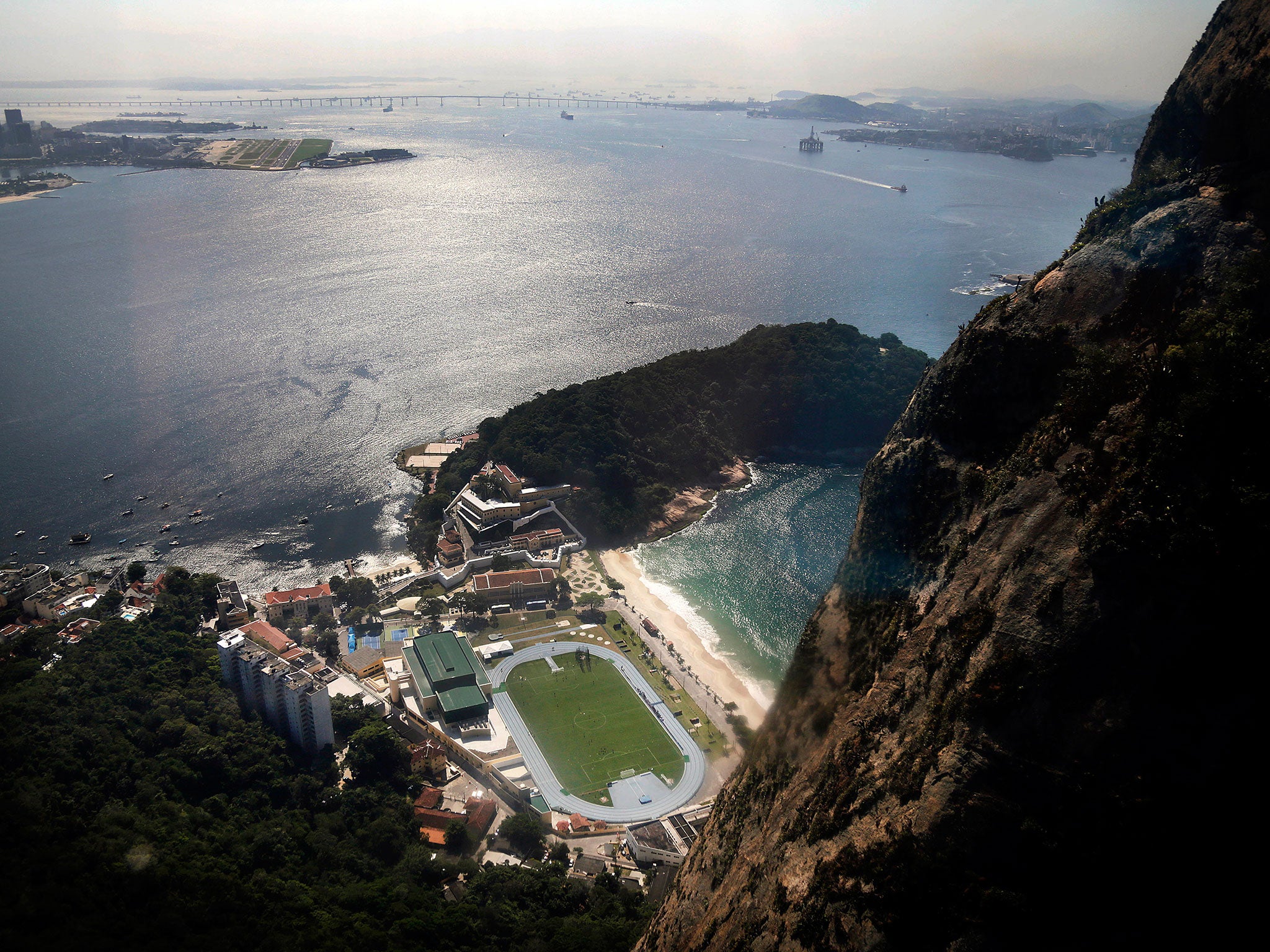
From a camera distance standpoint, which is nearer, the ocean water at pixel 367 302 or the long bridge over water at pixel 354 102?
the ocean water at pixel 367 302

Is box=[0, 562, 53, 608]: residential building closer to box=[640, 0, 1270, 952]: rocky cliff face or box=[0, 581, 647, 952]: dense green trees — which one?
box=[0, 581, 647, 952]: dense green trees

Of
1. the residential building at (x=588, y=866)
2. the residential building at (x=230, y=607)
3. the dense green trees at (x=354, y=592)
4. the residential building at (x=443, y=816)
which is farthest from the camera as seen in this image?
the dense green trees at (x=354, y=592)

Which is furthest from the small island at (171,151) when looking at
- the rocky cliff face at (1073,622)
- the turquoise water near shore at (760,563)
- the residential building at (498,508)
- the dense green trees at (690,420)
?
the rocky cliff face at (1073,622)

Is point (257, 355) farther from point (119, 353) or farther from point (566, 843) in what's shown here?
point (566, 843)

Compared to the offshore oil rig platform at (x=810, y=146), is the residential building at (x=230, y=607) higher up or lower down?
lower down

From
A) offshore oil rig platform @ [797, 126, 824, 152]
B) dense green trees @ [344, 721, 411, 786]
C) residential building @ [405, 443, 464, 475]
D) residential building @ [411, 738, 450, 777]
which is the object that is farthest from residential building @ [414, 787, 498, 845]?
offshore oil rig platform @ [797, 126, 824, 152]

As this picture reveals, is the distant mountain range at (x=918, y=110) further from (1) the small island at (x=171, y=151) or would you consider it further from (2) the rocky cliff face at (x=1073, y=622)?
(2) the rocky cliff face at (x=1073, y=622)

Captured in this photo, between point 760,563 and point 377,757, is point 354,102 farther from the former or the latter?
point 377,757
